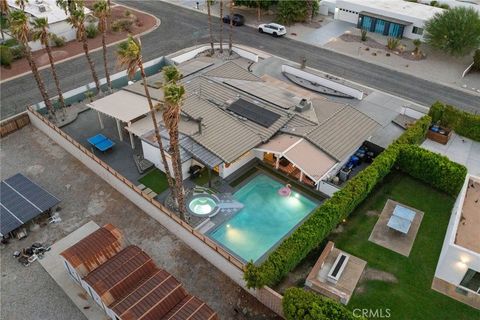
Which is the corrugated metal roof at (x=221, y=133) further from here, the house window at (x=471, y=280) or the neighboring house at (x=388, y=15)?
the neighboring house at (x=388, y=15)

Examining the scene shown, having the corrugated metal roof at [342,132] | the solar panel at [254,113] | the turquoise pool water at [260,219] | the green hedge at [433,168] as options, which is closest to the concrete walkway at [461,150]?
the green hedge at [433,168]

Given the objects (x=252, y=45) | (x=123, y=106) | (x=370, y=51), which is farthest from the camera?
(x=252, y=45)

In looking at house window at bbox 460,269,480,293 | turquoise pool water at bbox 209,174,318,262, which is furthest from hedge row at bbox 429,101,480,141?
house window at bbox 460,269,480,293

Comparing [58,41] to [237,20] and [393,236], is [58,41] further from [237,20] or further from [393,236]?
[393,236]

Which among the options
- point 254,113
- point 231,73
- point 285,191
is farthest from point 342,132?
point 231,73

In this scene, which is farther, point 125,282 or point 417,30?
point 417,30

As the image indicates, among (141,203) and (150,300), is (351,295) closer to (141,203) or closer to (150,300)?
(150,300)
